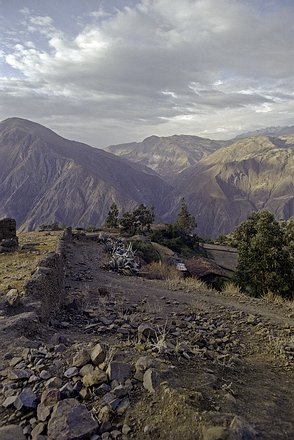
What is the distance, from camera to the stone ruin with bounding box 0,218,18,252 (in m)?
22.3

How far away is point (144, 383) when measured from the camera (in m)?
5.61

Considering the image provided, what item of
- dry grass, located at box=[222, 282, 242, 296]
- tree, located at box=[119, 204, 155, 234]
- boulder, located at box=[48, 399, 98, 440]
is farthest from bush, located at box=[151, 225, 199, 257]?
boulder, located at box=[48, 399, 98, 440]

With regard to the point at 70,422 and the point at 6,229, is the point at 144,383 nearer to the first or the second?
the point at 70,422

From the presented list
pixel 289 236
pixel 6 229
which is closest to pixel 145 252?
pixel 289 236

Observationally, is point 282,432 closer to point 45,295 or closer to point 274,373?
point 274,373

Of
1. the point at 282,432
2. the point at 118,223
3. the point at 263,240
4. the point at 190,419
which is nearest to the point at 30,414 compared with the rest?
the point at 190,419

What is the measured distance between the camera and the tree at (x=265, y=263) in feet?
78.5

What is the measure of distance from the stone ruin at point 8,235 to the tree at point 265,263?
1426 centimetres

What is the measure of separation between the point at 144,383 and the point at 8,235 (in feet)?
Answer: 65.9

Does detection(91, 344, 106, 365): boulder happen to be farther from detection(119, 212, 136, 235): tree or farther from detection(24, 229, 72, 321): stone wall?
detection(119, 212, 136, 235): tree

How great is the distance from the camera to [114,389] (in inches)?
216

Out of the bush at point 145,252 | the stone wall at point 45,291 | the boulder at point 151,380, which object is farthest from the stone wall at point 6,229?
the boulder at point 151,380

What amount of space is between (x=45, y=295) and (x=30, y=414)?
6.47 metres

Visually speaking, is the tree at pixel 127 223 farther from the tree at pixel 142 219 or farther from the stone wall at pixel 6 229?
the stone wall at pixel 6 229
